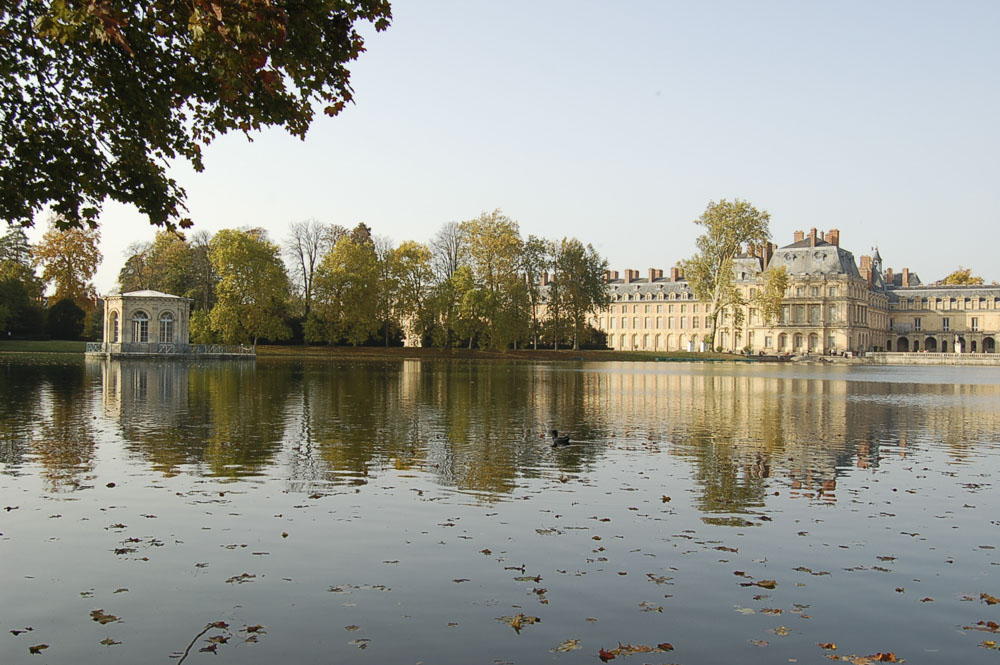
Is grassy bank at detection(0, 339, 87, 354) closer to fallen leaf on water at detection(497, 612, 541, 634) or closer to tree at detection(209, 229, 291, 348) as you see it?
tree at detection(209, 229, 291, 348)

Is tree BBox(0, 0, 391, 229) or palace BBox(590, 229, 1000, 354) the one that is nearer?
tree BBox(0, 0, 391, 229)

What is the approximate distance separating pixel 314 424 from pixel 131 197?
9089 mm

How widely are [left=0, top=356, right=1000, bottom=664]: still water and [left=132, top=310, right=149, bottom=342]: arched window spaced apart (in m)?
51.1

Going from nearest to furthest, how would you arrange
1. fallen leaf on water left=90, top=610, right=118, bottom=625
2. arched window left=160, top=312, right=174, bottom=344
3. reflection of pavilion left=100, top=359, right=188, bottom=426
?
fallen leaf on water left=90, top=610, right=118, bottom=625 → reflection of pavilion left=100, top=359, right=188, bottom=426 → arched window left=160, top=312, right=174, bottom=344

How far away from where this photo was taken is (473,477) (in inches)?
476

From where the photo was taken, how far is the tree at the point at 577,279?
82000mm

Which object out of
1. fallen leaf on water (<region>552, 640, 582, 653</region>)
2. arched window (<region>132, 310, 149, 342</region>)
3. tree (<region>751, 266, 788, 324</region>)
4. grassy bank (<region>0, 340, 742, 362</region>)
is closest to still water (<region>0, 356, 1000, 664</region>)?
fallen leaf on water (<region>552, 640, 582, 653</region>)

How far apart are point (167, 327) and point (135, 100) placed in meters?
61.1

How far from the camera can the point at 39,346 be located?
74062mm

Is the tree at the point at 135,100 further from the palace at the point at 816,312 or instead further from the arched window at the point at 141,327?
the palace at the point at 816,312

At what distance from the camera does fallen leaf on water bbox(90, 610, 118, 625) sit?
6.08 meters

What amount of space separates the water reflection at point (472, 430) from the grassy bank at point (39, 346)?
45.4 meters

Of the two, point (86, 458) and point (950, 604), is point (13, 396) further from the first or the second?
point (950, 604)

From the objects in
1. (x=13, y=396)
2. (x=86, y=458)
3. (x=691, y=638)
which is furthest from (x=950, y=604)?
(x=13, y=396)
